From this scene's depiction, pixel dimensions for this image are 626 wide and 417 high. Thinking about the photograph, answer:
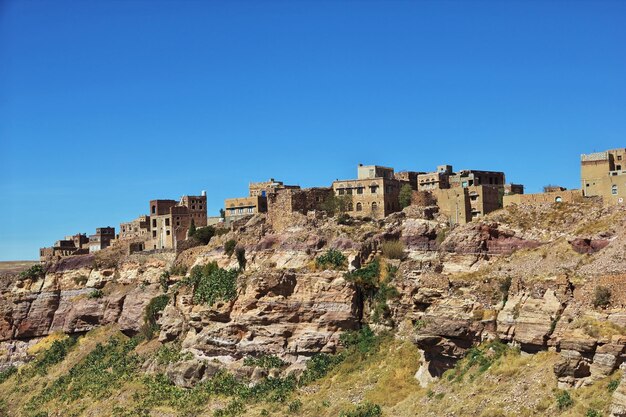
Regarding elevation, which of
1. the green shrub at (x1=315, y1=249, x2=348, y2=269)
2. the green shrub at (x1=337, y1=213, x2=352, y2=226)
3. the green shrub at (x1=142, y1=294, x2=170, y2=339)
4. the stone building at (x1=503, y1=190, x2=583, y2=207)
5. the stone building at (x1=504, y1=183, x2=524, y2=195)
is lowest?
the green shrub at (x1=142, y1=294, x2=170, y2=339)

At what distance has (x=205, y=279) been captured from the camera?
62094mm

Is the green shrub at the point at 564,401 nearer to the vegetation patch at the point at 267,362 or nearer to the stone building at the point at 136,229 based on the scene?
the vegetation patch at the point at 267,362

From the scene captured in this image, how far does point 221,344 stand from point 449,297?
1615cm

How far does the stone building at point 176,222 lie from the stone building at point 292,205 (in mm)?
16660

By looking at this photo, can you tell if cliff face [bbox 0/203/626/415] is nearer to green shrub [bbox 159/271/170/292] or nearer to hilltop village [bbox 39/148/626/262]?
green shrub [bbox 159/271/170/292]

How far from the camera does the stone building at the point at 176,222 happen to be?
8375 cm

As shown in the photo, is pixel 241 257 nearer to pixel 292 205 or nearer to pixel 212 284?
pixel 212 284

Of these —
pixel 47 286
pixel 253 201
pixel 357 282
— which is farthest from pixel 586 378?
pixel 47 286

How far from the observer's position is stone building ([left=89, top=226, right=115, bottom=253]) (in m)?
96.5

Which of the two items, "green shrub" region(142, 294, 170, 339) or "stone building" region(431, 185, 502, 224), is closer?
"stone building" region(431, 185, 502, 224)

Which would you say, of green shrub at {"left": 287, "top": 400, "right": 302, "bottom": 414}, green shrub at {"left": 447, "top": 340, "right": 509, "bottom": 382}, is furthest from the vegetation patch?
green shrub at {"left": 447, "top": 340, "right": 509, "bottom": 382}

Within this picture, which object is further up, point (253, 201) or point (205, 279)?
point (253, 201)

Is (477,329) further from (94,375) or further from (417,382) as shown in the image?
(94,375)

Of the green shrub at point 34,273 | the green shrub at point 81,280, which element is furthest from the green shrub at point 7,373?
the green shrub at point 34,273
